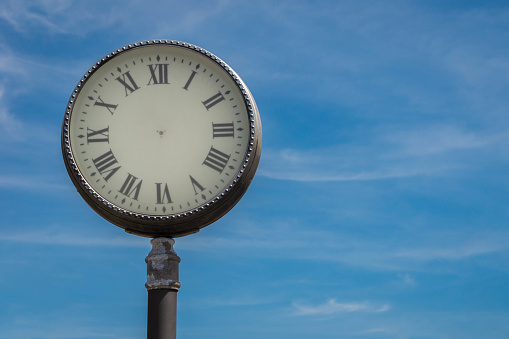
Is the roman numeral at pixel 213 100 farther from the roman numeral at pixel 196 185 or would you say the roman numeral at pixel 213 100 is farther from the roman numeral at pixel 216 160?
the roman numeral at pixel 196 185

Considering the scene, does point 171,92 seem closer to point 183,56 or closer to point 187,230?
point 183,56

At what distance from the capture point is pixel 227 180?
605 centimetres

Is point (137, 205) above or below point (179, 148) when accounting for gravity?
below

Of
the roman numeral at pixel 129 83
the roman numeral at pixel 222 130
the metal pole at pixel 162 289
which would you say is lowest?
the metal pole at pixel 162 289

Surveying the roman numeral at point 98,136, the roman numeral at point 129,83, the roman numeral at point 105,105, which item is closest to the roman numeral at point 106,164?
the roman numeral at point 98,136

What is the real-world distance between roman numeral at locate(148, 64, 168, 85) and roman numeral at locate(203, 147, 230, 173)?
664 millimetres

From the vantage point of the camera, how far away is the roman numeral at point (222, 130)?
242 inches

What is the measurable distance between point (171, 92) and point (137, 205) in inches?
35.4

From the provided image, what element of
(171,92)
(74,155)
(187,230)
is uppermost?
(171,92)

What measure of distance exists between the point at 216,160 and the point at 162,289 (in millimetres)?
1016

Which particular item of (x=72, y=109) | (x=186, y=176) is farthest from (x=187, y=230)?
(x=72, y=109)

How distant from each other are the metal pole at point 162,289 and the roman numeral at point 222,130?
0.86 meters

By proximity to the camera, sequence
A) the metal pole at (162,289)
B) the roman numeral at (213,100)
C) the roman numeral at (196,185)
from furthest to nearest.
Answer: the roman numeral at (213,100)
the roman numeral at (196,185)
the metal pole at (162,289)

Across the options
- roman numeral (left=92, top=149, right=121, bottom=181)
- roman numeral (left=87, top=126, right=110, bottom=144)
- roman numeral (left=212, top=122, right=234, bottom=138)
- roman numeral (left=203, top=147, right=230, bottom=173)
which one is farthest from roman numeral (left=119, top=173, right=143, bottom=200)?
roman numeral (left=212, top=122, right=234, bottom=138)
